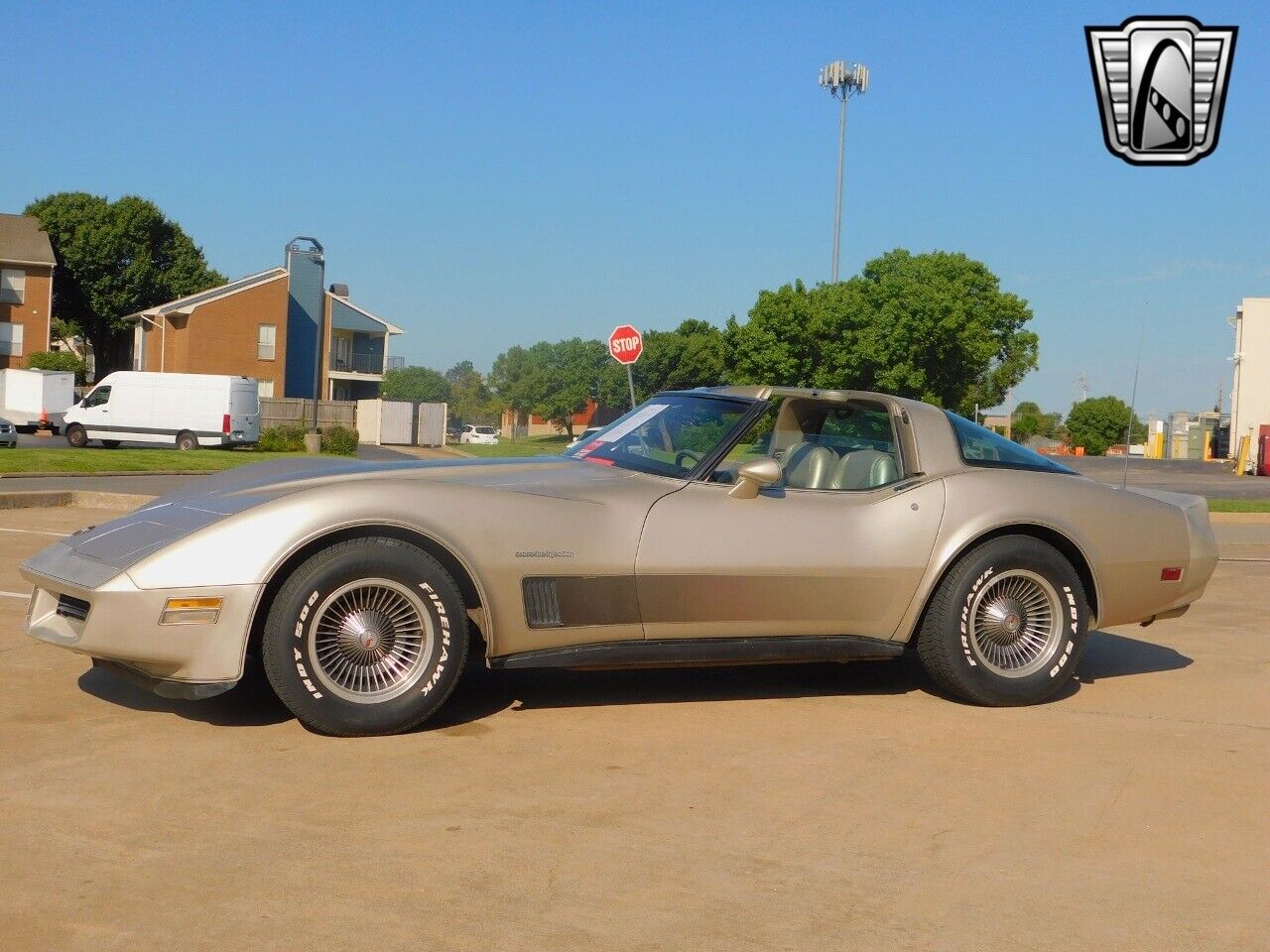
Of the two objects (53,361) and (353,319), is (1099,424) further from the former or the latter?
(53,361)

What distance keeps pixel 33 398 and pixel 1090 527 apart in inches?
A: 1759

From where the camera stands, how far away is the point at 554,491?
5.28 meters

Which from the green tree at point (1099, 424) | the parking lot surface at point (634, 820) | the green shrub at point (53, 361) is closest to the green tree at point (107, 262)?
the green shrub at point (53, 361)

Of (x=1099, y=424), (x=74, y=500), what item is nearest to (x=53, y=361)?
(x=74, y=500)

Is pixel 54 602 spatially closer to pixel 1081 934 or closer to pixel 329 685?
pixel 329 685

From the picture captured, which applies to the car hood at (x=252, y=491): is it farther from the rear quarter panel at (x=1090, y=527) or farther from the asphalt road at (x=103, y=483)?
the asphalt road at (x=103, y=483)

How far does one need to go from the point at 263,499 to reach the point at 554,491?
1.09 metres

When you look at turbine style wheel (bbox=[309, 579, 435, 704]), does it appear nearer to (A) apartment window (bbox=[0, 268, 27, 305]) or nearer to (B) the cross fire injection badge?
(B) the cross fire injection badge

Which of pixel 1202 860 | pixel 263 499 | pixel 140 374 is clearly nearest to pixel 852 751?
pixel 1202 860

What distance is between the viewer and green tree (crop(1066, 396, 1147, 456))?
120062 mm

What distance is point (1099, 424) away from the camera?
12238cm

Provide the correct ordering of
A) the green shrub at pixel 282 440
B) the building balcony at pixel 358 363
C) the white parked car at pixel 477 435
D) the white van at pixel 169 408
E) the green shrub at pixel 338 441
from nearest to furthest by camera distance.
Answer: the white van at pixel 169 408
the green shrub at pixel 282 440
the green shrub at pixel 338 441
the building balcony at pixel 358 363
the white parked car at pixel 477 435

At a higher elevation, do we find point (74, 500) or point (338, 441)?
point (338, 441)

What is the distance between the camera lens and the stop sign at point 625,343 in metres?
16.2
